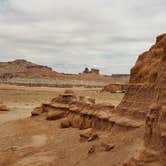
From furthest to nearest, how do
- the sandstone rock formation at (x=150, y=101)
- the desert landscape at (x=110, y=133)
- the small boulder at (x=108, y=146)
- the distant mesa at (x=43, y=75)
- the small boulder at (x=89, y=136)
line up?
1. the distant mesa at (x=43, y=75)
2. the small boulder at (x=89, y=136)
3. the small boulder at (x=108, y=146)
4. the desert landscape at (x=110, y=133)
5. the sandstone rock formation at (x=150, y=101)

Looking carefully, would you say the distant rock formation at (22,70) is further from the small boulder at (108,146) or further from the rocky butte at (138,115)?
the small boulder at (108,146)

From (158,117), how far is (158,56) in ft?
15.5

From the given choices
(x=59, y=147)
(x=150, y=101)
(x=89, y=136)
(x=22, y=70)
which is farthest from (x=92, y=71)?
(x=150, y=101)

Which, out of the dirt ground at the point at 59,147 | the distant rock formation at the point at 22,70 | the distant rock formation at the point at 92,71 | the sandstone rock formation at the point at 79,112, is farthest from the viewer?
the distant rock formation at the point at 92,71

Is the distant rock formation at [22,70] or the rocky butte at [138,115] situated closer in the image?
the rocky butte at [138,115]

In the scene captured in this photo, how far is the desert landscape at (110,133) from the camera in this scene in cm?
820

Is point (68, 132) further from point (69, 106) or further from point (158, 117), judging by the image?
point (158, 117)

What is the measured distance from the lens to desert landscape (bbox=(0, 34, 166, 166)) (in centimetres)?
820

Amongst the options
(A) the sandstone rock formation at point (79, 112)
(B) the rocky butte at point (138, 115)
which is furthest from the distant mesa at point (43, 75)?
(B) the rocky butte at point (138, 115)

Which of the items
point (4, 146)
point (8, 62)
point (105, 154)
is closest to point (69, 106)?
point (4, 146)

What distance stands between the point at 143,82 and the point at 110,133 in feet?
7.77

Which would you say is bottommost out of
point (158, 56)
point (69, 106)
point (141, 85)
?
point (69, 106)

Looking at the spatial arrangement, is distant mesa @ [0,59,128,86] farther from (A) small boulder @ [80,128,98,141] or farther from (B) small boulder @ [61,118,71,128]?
(A) small boulder @ [80,128,98,141]

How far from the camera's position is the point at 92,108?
667 inches
